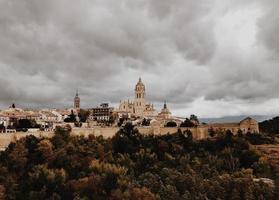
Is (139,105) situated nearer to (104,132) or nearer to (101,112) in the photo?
(101,112)

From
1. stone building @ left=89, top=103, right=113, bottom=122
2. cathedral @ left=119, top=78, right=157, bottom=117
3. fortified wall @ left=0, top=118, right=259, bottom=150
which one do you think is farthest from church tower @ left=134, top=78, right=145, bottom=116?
fortified wall @ left=0, top=118, right=259, bottom=150

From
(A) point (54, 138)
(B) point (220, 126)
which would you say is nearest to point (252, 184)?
(A) point (54, 138)

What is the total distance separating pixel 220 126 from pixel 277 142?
381 centimetres

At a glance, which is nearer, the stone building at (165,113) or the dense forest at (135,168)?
the dense forest at (135,168)

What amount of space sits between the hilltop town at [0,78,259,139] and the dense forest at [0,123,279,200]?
167 centimetres

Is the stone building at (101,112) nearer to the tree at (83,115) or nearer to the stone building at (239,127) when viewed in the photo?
the tree at (83,115)

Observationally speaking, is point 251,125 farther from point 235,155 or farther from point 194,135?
point 235,155

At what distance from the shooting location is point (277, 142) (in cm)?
2939

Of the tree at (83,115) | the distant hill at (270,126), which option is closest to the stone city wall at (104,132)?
the distant hill at (270,126)

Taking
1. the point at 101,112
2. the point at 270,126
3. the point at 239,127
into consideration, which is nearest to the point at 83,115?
the point at 101,112

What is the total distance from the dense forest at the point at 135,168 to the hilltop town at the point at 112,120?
1667 millimetres

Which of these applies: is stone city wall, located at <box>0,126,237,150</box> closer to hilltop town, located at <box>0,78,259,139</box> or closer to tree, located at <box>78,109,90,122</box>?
hilltop town, located at <box>0,78,259,139</box>

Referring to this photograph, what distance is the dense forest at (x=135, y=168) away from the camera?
18.5m

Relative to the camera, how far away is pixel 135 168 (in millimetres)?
23531
